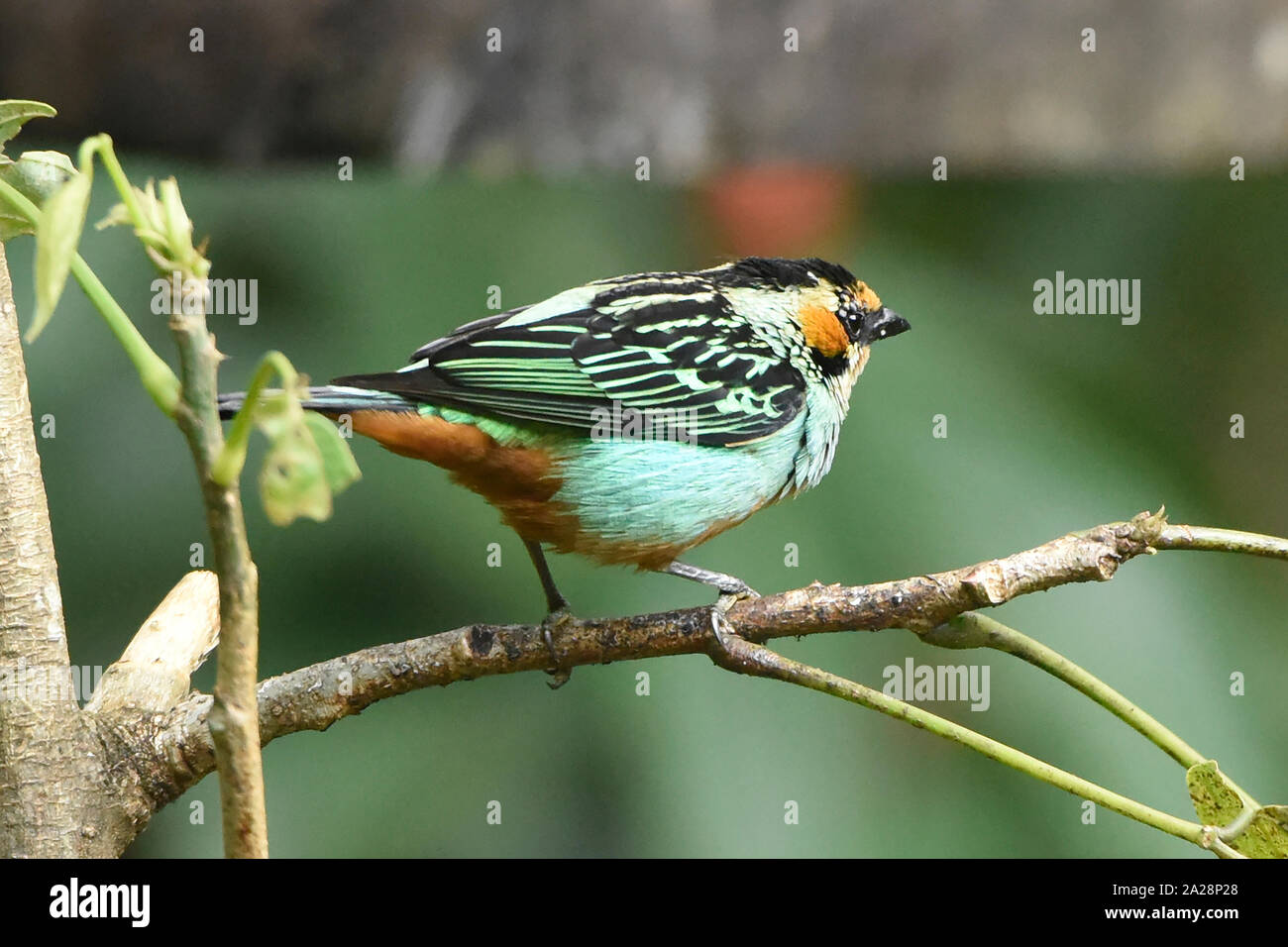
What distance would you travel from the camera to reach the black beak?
2.84 metres

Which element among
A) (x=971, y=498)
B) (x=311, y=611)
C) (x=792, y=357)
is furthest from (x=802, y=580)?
(x=311, y=611)

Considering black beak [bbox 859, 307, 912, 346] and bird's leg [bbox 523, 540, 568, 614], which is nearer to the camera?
bird's leg [bbox 523, 540, 568, 614]

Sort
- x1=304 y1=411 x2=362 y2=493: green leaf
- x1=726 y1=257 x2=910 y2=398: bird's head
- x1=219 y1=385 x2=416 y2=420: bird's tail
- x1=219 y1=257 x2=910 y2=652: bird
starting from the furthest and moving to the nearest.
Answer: x1=726 y1=257 x2=910 y2=398: bird's head
x1=219 y1=257 x2=910 y2=652: bird
x1=219 y1=385 x2=416 y2=420: bird's tail
x1=304 y1=411 x2=362 y2=493: green leaf

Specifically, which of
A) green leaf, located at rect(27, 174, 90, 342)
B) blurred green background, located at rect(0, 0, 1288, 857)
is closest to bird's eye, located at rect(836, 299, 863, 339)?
blurred green background, located at rect(0, 0, 1288, 857)

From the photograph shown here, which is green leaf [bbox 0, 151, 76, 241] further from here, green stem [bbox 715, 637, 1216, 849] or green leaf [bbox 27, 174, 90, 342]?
green stem [bbox 715, 637, 1216, 849]

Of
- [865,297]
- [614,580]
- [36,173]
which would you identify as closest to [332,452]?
[36,173]

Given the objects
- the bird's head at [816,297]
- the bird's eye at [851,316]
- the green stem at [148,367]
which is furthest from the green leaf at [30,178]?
the bird's eye at [851,316]

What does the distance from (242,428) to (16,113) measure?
701 mm

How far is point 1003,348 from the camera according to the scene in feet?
14.6

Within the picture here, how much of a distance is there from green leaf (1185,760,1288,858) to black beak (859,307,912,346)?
4.70ft

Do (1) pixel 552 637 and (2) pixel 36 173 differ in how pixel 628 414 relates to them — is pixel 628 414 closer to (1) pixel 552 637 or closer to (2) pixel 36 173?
(1) pixel 552 637

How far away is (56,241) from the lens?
0.87 m

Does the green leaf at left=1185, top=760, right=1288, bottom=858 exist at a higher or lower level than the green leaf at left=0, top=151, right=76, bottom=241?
lower

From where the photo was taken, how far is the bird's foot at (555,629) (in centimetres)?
202
